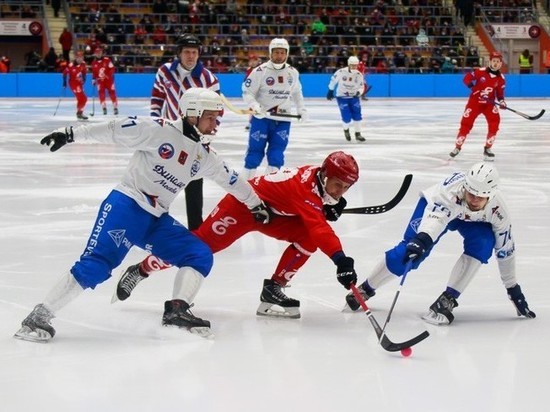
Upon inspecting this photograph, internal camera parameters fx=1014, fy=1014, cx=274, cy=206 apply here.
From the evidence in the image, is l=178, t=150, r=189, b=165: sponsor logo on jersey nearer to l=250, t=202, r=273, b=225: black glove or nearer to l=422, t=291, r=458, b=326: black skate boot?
l=250, t=202, r=273, b=225: black glove

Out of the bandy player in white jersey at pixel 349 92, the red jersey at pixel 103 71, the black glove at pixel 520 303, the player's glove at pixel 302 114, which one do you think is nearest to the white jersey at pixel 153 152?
the black glove at pixel 520 303

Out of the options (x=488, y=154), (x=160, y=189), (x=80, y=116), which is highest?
(x=160, y=189)

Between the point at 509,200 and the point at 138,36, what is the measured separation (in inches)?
891

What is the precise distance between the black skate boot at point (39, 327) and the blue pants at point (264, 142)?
5.53 meters

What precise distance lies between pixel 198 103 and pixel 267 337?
1097mm

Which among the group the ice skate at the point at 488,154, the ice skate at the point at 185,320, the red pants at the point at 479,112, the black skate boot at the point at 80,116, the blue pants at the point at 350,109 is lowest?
the black skate boot at the point at 80,116

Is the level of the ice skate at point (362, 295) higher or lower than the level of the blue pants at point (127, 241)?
lower

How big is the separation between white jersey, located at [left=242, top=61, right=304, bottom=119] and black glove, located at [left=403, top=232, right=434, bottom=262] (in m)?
5.54

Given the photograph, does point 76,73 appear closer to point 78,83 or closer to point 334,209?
point 78,83

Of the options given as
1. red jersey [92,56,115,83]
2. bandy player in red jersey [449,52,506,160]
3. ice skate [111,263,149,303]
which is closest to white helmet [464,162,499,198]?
ice skate [111,263,149,303]

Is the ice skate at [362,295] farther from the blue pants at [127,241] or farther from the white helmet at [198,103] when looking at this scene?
the white helmet at [198,103]

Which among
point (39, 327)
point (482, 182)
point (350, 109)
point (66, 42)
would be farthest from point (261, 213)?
point (66, 42)

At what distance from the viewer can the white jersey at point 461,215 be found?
4.62m

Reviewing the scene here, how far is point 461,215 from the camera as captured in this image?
A: 4.77 m
